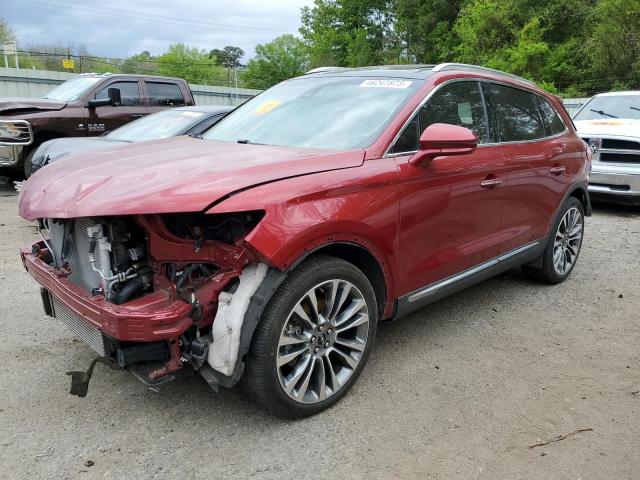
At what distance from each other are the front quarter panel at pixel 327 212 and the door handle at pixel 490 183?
0.93 metres

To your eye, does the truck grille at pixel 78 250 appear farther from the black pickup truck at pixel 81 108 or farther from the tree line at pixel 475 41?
the tree line at pixel 475 41

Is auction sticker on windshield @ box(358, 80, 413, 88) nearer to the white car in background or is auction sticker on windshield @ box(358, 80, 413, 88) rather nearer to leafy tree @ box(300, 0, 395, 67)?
the white car in background

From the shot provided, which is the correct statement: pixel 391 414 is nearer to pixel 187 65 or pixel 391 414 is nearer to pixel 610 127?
pixel 610 127

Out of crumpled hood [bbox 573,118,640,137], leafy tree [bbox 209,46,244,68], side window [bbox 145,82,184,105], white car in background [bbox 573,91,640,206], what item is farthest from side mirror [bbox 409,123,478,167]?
leafy tree [bbox 209,46,244,68]

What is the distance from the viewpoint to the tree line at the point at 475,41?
2142 cm

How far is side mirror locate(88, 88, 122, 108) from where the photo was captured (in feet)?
29.0

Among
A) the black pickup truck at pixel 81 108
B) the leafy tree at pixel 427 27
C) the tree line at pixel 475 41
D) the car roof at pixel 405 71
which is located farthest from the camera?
the leafy tree at pixel 427 27

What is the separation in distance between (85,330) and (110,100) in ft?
23.3

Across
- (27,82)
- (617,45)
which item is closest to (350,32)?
(617,45)

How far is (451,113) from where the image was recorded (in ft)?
12.0

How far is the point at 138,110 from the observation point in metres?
9.74

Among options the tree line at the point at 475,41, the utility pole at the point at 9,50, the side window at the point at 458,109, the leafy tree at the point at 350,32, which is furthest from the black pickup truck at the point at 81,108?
the leafy tree at the point at 350,32

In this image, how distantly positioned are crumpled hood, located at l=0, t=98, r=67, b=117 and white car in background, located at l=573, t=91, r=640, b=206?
8404 mm

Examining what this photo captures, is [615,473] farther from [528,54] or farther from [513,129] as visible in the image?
[528,54]
